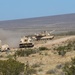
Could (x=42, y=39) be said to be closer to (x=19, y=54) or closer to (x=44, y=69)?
(x=19, y=54)

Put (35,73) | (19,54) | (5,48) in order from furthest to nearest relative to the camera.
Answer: (5,48) → (19,54) → (35,73)

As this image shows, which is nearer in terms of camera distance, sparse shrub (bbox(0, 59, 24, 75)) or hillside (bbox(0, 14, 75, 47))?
sparse shrub (bbox(0, 59, 24, 75))

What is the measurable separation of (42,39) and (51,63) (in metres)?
29.0

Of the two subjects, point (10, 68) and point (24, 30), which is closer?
point (10, 68)

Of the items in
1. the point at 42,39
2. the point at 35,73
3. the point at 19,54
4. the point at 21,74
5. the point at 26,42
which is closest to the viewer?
the point at 21,74

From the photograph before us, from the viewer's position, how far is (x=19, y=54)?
33219 mm

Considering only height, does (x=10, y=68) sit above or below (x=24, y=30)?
below

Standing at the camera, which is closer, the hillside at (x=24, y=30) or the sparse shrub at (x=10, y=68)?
the sparse shrub at (x=10, y=68)

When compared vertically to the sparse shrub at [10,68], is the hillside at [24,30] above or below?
above

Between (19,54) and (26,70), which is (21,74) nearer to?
(26,70)

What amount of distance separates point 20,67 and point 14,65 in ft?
1.87

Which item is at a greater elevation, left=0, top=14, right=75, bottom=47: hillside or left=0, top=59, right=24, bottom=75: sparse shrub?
left=0, top=14, right=75, bottom=47: hillside

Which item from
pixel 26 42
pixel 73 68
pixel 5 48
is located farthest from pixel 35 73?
pixel 26 42

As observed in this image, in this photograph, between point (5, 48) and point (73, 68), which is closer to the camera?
point (73, 68)
